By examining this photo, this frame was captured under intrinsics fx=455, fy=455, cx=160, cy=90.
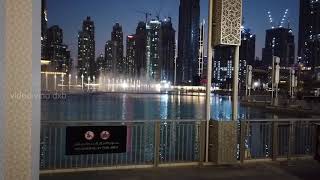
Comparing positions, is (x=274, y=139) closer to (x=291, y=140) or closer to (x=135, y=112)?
(x=291, y=140)

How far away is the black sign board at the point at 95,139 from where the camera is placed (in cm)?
888

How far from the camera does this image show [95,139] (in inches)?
356

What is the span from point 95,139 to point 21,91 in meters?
3.84

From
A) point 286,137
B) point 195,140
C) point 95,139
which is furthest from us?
point 286,137

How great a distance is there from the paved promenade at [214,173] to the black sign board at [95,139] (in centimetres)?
45

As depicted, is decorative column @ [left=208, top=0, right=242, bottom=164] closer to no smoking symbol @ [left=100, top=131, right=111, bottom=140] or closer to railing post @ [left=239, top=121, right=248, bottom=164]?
railing post @ [left=239, top=121, right=248, bottom=164]

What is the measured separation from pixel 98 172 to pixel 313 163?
490 centimetres

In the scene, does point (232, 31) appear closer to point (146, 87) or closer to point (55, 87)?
point (55, 87)

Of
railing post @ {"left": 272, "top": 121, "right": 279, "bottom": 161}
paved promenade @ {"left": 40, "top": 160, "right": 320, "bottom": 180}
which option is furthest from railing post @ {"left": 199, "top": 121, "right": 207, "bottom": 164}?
railing post @ {"left": 272, "top": 121, "right": 279, "bottom": 161}

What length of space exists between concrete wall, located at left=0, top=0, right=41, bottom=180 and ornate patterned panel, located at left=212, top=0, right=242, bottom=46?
5071 millimetres

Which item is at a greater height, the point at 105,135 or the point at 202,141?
the point at 105,135

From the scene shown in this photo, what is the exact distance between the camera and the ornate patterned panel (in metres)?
9.64

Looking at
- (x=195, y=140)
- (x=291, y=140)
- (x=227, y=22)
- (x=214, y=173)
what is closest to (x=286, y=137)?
(x=291, y=140)

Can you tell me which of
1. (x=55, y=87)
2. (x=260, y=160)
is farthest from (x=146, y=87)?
(x=260, y=160)
